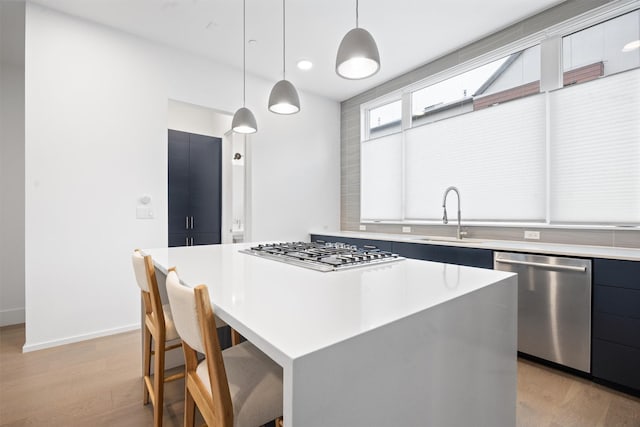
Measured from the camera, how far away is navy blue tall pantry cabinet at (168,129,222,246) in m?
3.92

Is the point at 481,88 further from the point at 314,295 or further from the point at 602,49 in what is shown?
the point at 314,295

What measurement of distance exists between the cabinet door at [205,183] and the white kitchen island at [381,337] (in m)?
2.92

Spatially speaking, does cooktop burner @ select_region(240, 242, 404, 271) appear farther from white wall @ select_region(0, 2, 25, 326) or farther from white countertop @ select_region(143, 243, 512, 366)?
white wall @ select_region(0, 2, 25, 326)

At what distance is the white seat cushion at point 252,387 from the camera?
887mm

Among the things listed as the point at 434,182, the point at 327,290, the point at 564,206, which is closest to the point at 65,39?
the point at 327,290

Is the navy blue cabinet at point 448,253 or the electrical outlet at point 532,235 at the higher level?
the electrical outlet at point 532,235

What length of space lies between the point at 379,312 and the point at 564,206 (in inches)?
103

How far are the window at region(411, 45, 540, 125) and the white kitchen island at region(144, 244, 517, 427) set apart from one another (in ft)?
7.91

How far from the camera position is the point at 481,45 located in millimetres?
3145

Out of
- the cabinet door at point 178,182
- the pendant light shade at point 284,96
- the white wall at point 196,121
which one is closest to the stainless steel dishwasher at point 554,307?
the pendant light shade at point 284,96

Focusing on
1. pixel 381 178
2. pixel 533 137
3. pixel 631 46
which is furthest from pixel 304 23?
pixel 631 46

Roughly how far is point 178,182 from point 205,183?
36 cm

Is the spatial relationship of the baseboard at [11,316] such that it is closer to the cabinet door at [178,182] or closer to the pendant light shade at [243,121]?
the cabinet door at [178,182]

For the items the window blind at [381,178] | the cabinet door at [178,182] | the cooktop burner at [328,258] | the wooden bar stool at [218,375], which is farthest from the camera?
the window blind at [381,178]
